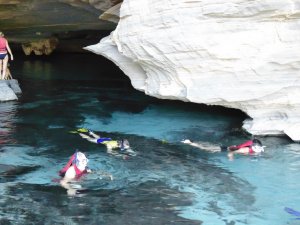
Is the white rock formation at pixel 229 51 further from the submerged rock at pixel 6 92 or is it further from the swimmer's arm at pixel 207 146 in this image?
the submerged rock at pixel 6 92

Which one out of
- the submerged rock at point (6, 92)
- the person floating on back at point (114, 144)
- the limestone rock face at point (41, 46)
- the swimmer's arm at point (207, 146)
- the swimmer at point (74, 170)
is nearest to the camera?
the swimmer at point (74, 170)

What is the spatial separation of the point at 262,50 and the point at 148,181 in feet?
12.3

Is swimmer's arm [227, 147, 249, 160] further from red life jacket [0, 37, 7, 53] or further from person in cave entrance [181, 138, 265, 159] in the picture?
red life jacket [0, 37, 7, 53]

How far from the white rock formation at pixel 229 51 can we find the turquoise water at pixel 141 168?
73cm

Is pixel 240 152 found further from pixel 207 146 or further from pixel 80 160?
pixel 80 160

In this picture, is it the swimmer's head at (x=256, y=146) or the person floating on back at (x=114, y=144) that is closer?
the swimmer's head at (x=256, y=146)

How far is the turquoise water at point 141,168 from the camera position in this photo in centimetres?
Result: 659

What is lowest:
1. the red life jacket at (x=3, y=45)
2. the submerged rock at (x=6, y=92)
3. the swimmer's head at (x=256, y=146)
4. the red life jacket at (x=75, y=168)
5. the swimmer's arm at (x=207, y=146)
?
the submerged rock at (x=6, y=92)

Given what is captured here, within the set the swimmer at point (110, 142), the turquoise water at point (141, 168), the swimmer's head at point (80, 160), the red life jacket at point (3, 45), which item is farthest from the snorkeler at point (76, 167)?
the red life jacket at point (3, 45)

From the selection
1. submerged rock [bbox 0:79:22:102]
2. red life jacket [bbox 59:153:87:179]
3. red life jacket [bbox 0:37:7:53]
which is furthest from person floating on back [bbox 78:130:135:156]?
red life jacket [bbox 0:37:7:53]

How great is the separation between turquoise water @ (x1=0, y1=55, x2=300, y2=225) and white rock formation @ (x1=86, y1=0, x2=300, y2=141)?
73 cm

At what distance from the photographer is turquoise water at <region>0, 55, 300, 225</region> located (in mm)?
6590

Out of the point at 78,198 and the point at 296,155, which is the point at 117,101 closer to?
the point at 296,155

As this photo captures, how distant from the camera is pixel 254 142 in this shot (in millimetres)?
9141
